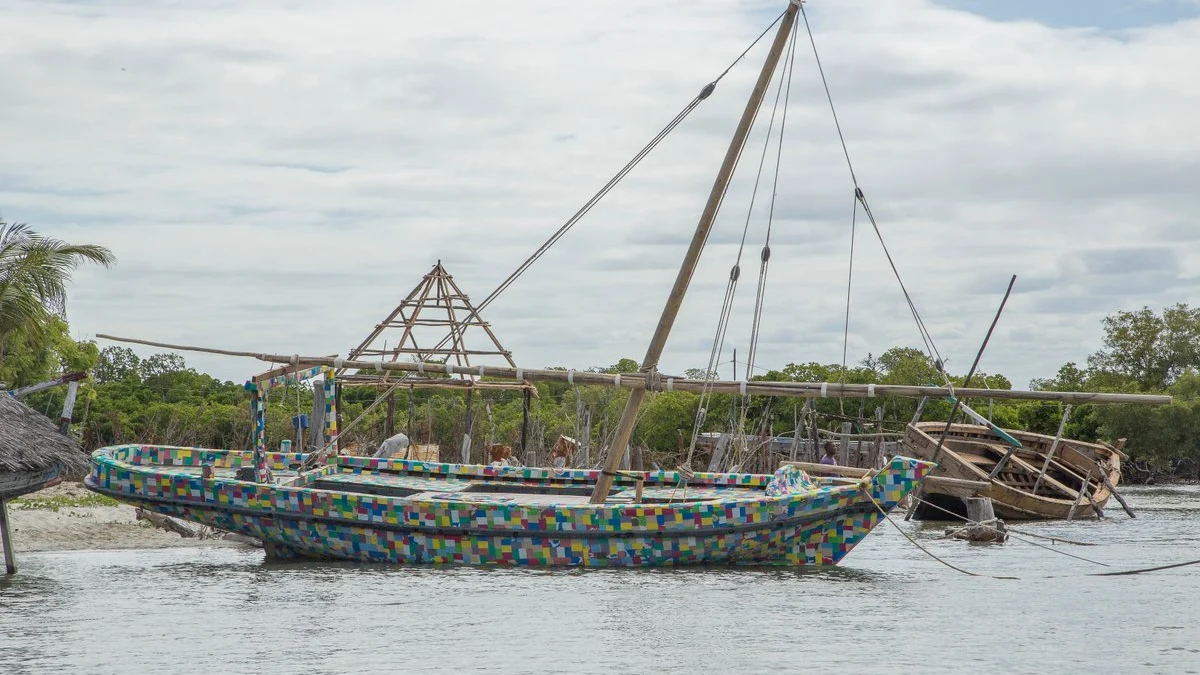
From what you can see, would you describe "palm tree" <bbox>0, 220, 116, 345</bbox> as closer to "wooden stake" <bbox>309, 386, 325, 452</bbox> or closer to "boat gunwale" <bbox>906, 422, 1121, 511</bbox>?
"wooden stake" <bbox>309, 386, 325, 452</bbox>

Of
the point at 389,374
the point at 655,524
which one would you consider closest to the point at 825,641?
the point at 655,524

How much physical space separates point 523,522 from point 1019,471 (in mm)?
16783

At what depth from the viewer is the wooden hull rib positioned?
17.4 m

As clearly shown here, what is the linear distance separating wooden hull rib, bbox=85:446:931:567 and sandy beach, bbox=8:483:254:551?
9.67ft

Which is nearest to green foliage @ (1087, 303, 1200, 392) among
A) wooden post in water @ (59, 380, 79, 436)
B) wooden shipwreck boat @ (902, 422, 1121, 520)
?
wooden shipwreck boat @ (902, 422, 1121, 520)

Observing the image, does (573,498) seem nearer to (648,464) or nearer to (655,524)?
(655,524)

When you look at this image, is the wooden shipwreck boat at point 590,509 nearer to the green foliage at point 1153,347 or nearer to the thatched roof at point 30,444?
the thatched roof at point 30,444

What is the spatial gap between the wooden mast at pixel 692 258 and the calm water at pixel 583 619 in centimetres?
148

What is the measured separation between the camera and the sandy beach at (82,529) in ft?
69.2

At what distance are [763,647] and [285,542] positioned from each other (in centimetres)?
741

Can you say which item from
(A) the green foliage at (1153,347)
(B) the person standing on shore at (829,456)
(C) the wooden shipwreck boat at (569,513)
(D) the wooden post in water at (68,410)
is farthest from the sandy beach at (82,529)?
(A) the green foliage at (1153,347)

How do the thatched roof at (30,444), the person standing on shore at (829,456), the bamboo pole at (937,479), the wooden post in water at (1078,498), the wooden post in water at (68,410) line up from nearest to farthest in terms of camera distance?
the thatched roof at (30,444), the wooden post in water at (68,410), the bamboo pole at (937,479), the wooden post in water at (1078,498), the person standing on shore at (829,456)

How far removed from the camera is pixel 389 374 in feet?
85.8

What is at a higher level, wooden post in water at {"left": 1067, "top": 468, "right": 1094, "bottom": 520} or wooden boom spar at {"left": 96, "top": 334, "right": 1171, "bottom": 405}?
wooden boom spar at {"left": 96, "top": 334, "right": 1171, "bottom": 405}
